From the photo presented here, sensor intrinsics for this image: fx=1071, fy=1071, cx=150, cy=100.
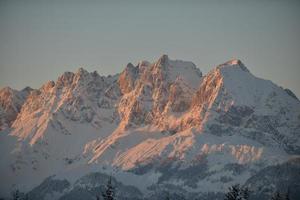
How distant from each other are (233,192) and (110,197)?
22.2 meters

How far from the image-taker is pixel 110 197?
188375 millimetres

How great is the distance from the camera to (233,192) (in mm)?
191875
